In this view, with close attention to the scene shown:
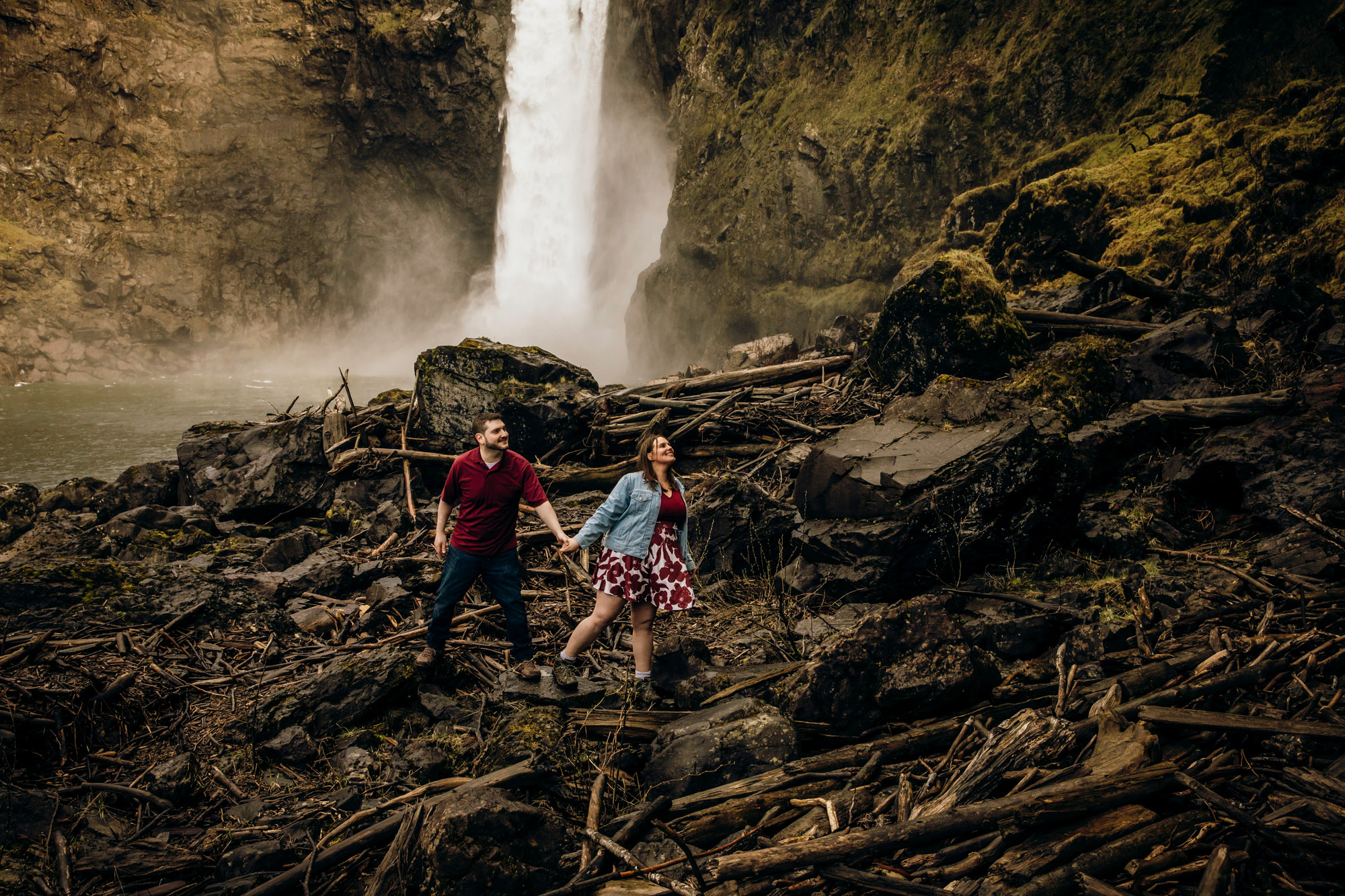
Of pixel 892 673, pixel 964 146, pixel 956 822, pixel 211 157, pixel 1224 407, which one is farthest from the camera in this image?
pixel 211 157

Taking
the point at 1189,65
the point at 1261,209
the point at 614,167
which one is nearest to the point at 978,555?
the point at 1261,209

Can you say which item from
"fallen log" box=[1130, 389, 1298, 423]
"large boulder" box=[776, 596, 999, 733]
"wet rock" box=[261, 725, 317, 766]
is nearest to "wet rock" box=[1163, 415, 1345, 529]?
"fallen log" box=[1130, 389, 1298, 423]

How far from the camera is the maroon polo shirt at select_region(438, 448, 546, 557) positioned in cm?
445

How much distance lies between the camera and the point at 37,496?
9.09 m

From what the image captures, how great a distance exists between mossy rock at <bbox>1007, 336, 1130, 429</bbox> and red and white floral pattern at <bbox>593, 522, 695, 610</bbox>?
398cm

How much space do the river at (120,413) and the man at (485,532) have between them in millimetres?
10595

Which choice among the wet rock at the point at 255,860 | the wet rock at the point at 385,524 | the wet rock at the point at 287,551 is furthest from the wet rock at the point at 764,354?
the wet rock at the point at 255,860

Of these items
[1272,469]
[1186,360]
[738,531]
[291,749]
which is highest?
[1186,360]

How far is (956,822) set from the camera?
233 cm

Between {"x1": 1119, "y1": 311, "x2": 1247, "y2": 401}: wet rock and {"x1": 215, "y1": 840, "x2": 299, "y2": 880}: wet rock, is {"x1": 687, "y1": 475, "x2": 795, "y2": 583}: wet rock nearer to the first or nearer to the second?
{"x1": 215, "y1": 840, "x2": 299, "y2": 880}: wet rock

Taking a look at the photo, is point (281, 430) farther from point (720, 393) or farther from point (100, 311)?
point (100, 311)

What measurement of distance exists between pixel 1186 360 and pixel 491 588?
7.04 meters

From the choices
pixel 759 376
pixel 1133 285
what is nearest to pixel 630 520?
pixel 759 376

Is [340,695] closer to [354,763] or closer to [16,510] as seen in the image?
[354,763]
